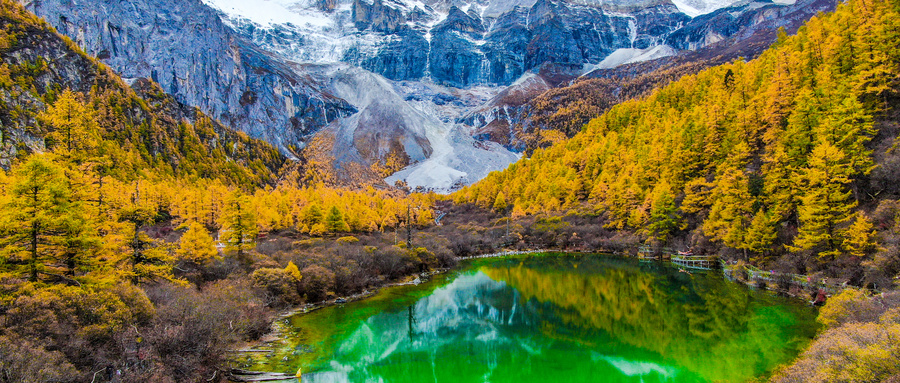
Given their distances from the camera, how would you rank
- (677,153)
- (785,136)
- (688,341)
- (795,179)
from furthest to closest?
(677,153) → (785,136) → (795,179) → (688,341)

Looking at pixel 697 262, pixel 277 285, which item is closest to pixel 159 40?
pixel 277 285

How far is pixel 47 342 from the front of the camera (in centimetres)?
1035

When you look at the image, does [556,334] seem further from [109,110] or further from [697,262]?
[109,110]

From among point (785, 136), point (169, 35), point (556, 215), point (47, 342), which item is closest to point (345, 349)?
point (47, 342)

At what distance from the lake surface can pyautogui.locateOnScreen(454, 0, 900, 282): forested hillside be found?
16.2 ft

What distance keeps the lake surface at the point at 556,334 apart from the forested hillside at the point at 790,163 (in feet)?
16.2

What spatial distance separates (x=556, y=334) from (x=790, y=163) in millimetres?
23079

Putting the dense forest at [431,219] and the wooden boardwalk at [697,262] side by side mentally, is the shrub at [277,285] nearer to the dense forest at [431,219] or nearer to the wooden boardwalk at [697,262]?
the dense forest at [431,219]

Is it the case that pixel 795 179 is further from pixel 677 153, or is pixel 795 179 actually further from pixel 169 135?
pixel 169 135

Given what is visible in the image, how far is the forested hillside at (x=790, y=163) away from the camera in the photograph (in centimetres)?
2295

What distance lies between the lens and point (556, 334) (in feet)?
73.9

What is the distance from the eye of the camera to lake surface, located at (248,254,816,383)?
1738 cm

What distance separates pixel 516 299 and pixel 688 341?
1377cm

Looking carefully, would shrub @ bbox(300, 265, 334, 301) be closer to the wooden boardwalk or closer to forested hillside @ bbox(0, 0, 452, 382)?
forested hillside @ bbox(0, 0, 452, 382)
